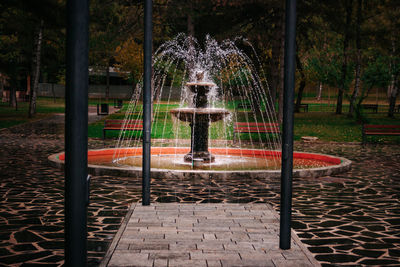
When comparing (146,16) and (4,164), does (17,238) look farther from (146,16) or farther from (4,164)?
(4,164)

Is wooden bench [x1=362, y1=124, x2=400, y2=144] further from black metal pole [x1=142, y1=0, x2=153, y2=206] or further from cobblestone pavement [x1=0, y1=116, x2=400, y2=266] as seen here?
black metal pole [x1=142, y1=0, x2=153, y2=206]

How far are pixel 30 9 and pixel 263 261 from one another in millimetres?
15252

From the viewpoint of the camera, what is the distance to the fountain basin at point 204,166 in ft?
34.7

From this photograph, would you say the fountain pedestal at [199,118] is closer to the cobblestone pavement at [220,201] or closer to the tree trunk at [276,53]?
the cobblestone pavement at [220,201]

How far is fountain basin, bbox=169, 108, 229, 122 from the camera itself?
39.8 ft

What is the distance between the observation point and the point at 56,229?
6504mm

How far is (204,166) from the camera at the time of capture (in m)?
12.4

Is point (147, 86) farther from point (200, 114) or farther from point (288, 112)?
point (200, 114)

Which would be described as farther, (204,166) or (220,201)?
(204,166)

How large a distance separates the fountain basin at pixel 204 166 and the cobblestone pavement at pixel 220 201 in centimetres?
20

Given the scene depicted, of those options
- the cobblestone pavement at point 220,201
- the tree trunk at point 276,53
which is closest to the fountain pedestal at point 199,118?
the cobblestone pavement at point 220,201

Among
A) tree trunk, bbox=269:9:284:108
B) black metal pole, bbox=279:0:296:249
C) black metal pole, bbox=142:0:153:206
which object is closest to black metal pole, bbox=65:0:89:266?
black metal pole, bbox=279:0:296:249

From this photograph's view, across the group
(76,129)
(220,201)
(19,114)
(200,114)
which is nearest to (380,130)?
(200,114)

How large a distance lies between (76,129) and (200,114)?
352 inches
